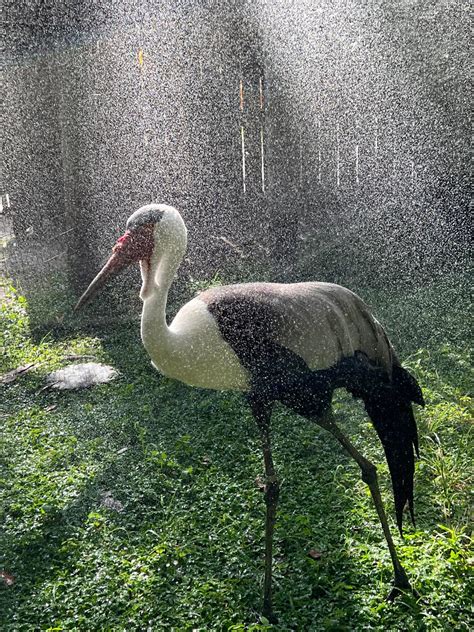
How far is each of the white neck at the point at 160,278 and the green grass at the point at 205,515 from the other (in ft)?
3.04

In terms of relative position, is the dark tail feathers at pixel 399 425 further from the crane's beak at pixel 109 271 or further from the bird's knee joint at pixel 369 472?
the crane's beak at pixel 109 271

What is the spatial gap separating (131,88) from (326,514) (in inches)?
206

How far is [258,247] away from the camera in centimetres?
628

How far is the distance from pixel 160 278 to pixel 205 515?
115 cm

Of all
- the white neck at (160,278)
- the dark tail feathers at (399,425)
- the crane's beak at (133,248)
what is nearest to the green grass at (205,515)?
the dark tail feathers at (399,425)

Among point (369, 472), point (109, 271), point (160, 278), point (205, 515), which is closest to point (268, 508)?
point (369, 472)

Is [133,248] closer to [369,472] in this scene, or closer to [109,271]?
[109,271]

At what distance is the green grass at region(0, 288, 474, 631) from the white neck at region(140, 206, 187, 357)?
36.4 inches

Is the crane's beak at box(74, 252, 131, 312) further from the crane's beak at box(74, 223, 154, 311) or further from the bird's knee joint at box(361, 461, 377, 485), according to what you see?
the bird's knee joint at box(361, 461, 377, 485)

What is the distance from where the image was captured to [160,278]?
2.30 meters

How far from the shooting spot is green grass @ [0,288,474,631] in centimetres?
238

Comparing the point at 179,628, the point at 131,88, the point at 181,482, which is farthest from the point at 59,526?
the point at 131,88

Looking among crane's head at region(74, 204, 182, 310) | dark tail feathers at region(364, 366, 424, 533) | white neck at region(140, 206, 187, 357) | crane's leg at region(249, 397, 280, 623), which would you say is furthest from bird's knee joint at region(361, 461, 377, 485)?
crane's head at region(74, 204, 182, 310)

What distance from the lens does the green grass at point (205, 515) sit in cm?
238
